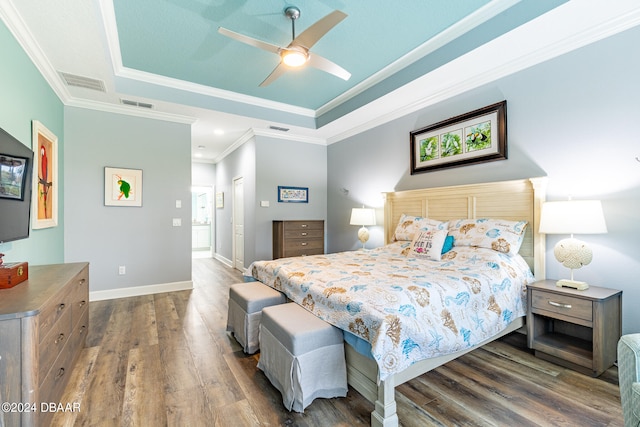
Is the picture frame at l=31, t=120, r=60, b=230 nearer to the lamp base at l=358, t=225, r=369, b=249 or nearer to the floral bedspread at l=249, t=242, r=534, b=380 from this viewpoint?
the floral bedspread at l=249, t=242, r=534, b=380

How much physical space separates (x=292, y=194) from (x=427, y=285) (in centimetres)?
382

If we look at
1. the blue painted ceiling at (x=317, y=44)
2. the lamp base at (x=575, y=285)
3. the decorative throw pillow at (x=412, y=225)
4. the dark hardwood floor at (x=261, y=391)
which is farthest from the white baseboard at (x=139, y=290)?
the lamp base at (x=575, y=285)

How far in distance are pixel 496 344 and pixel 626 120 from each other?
81.9 inches

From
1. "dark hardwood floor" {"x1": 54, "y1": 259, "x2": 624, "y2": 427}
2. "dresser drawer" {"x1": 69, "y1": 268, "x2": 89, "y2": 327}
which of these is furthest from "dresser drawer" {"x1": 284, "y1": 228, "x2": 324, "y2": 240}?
"dresser drawer" {"x1": 69, "y1": 268, "x2": 89, "y2": 327}

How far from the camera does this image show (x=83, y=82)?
3.24 m

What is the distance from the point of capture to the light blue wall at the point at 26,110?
6.97 ft

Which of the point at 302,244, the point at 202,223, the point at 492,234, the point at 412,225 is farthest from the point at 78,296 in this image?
the point at 202,223

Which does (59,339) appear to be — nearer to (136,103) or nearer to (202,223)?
(136,103)

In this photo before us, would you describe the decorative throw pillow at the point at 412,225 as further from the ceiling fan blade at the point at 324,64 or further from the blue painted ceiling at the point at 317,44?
the ceiling fan blade at the point at 324,64

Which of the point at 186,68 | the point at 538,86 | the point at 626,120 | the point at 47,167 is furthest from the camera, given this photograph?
the point at 186,68

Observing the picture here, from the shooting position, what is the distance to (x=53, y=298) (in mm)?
1558

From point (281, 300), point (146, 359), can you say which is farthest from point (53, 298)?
point (281, 300)

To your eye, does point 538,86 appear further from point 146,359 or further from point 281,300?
point 146,359

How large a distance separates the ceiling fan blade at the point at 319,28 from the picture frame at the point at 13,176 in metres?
2.12
